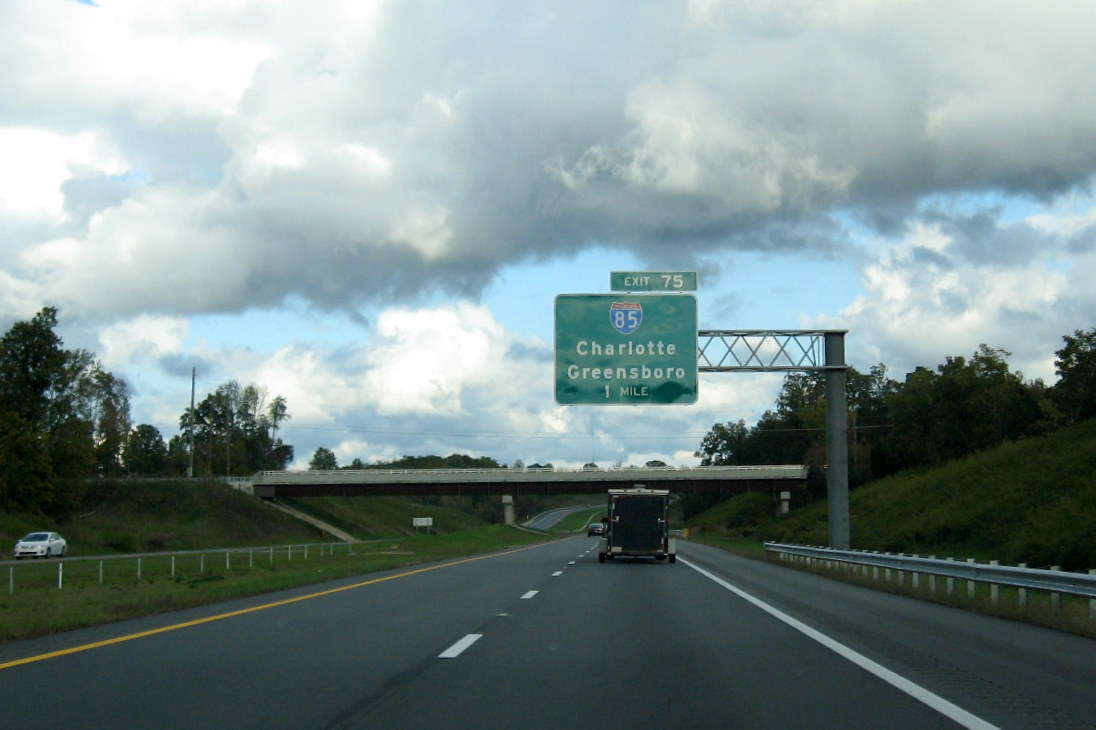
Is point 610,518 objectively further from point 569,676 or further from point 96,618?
point 569,676

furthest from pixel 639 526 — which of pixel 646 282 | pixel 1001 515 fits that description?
pixel 1001 515

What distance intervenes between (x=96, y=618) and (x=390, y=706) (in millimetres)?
9249

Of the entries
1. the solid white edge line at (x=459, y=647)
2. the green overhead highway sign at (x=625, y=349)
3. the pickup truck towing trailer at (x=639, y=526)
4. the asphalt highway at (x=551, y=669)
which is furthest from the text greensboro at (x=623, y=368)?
the solid white edge line at (x=459, y=647)

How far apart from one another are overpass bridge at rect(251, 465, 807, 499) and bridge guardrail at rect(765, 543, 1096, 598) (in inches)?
2619

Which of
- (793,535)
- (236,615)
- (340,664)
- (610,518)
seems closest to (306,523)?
(793,535)

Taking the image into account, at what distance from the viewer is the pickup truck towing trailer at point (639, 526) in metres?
40.8

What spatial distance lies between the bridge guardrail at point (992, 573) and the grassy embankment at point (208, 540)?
46.5 ft

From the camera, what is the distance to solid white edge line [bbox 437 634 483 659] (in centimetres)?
1219

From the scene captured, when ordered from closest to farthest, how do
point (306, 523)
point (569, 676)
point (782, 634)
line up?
point (569, 676) → point (782, 634) → point (306, 523)

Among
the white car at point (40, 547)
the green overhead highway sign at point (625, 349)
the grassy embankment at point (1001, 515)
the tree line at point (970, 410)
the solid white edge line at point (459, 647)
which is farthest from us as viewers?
the tree line at point (970, 410)

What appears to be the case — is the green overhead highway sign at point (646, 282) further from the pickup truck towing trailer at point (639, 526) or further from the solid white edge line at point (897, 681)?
the solid white edge line at point (897, 681)

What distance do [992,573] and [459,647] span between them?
11.5m

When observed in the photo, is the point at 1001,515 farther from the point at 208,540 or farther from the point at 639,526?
the point at 208,540

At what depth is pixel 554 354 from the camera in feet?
106
